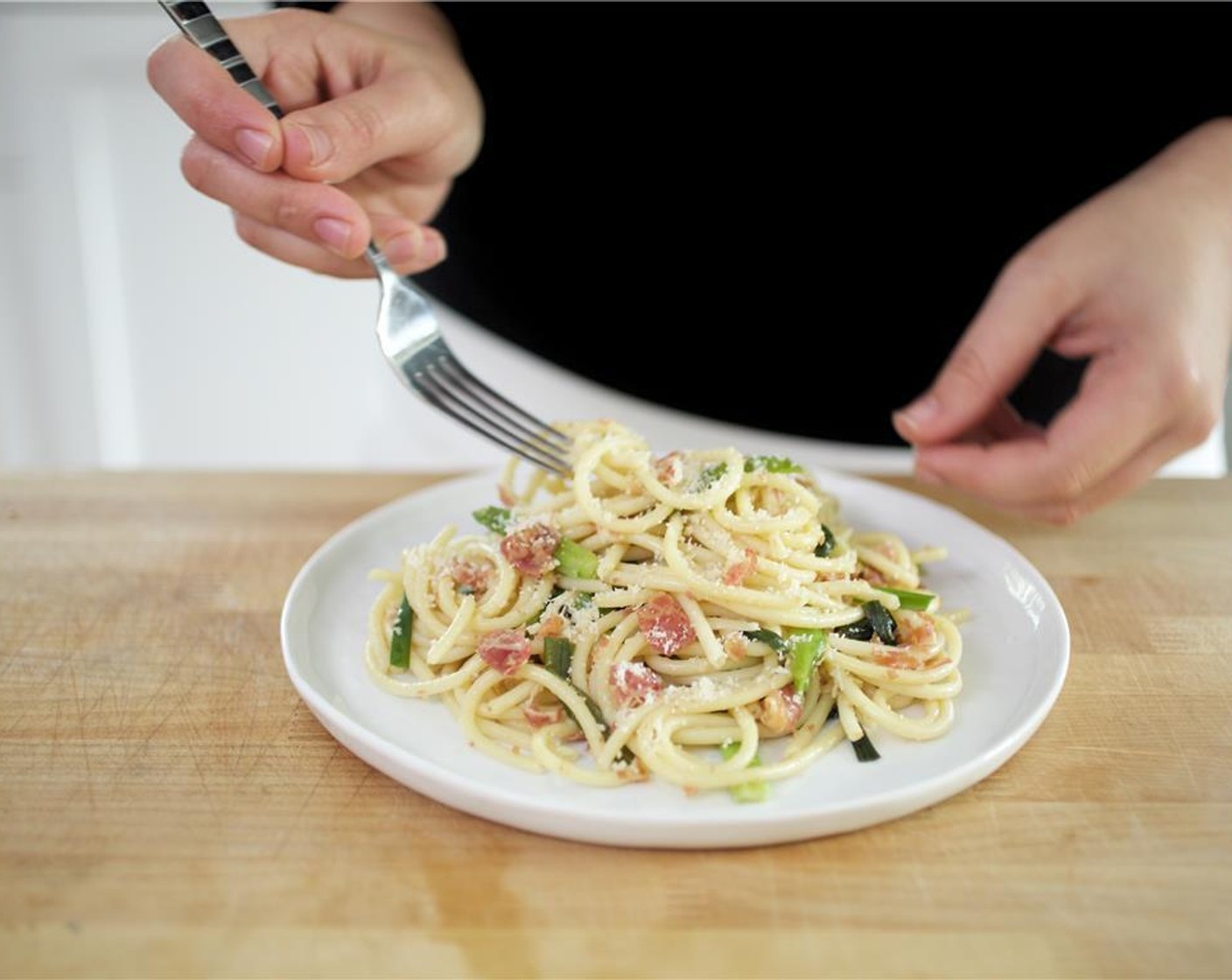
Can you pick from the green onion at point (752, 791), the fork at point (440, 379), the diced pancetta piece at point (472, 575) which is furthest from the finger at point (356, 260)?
the green onion at point (752, 791)

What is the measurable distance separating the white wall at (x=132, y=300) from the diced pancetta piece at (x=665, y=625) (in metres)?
3.37

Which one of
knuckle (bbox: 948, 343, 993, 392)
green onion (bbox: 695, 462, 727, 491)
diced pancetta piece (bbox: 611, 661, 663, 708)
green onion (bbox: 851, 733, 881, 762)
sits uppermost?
knuckle (bbox: 948, 343, 993, 392)

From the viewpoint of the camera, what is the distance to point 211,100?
2.42 meters

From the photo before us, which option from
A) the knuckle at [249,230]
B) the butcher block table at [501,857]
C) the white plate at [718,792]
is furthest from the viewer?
the knuckle at [249,230]

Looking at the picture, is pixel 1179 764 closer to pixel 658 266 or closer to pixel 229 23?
pixel 658 266

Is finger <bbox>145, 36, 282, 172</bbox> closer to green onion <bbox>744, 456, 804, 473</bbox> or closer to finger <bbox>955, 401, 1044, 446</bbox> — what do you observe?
green onion <bbox>744, 456, 804, 473</bbox>

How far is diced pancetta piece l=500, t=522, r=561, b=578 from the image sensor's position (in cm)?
250

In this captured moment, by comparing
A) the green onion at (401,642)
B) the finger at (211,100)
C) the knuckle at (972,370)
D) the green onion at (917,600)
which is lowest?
the green onion at (401,642)

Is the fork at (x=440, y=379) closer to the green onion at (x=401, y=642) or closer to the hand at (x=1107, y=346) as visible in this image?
the green onion at (x=401, y=642)

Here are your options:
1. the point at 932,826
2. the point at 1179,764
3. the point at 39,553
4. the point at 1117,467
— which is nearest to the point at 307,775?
the point at 932,826

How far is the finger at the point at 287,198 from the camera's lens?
2564 millimetres

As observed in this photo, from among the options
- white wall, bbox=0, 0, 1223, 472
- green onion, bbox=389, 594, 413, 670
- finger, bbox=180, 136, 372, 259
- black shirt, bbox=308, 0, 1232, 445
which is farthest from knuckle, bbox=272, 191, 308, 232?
white wall, bbox=0, 0, 1223, 472

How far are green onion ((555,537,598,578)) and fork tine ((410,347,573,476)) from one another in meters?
0.26

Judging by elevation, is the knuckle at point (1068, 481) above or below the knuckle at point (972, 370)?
below
